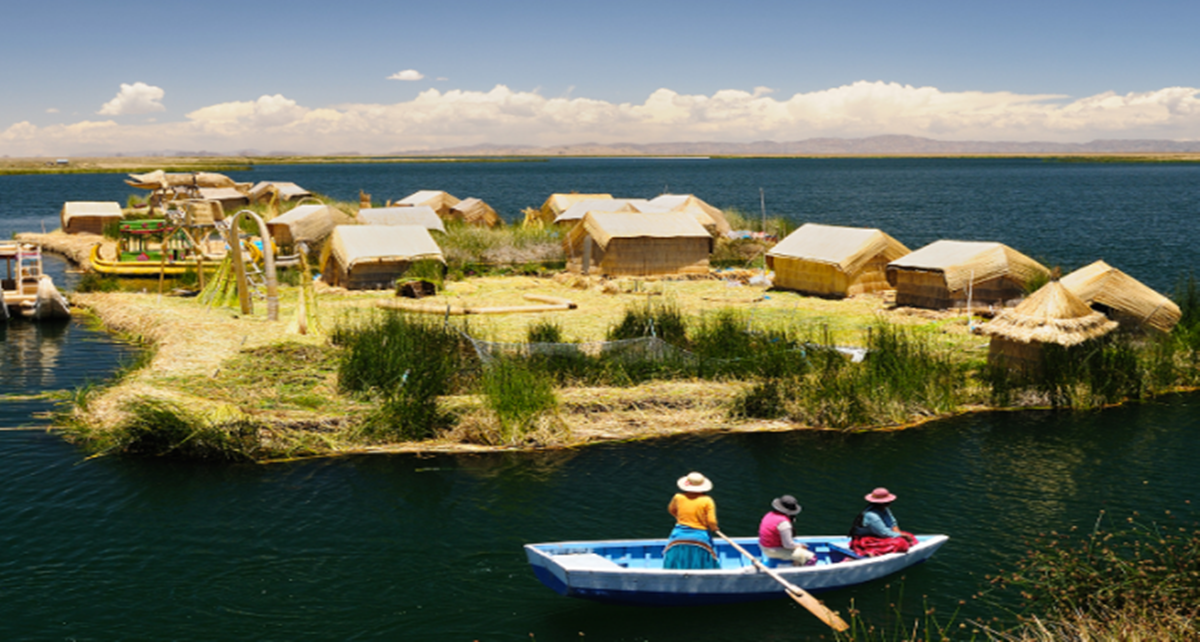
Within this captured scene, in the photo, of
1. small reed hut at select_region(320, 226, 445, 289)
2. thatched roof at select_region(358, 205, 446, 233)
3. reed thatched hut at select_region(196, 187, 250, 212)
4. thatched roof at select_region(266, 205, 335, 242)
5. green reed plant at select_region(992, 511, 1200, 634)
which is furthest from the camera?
reed thatched hut at select_region(196, 187, 250, 212)

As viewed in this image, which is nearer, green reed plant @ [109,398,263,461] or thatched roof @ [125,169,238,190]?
green reed plant @ [109,398,263,461]

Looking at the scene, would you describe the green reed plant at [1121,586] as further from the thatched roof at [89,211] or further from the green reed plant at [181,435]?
the thatched roof at [89,211]

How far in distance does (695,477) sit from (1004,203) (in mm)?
85360

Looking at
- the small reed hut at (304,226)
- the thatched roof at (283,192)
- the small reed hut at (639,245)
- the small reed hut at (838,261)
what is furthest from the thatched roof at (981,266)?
the thatched roof at (283,192)

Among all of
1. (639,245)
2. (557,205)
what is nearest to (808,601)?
(639,245)

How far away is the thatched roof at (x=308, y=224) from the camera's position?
35281 mm

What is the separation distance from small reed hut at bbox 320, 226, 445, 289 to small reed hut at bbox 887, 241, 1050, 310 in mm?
13853

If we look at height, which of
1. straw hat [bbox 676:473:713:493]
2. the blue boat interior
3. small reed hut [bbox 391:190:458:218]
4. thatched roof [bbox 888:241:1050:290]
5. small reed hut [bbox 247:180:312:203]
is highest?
small reed hut [bbox 247:180:312:203]

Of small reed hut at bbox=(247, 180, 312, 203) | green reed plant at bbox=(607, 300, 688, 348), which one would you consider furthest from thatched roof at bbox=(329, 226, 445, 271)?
small reed hut at bbox=(247, 180, 312, 203)

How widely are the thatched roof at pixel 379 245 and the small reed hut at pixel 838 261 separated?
34.4ft

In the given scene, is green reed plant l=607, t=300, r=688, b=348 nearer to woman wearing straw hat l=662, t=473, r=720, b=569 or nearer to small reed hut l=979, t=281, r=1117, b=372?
small reed hut l=979, t=281, r=1117, b=372

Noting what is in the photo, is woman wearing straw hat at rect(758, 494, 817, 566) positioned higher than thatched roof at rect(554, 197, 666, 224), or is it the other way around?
thatched roof at rect(554, 197, 666, 224)

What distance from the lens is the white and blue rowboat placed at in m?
8.95

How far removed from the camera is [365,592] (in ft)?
32.1
